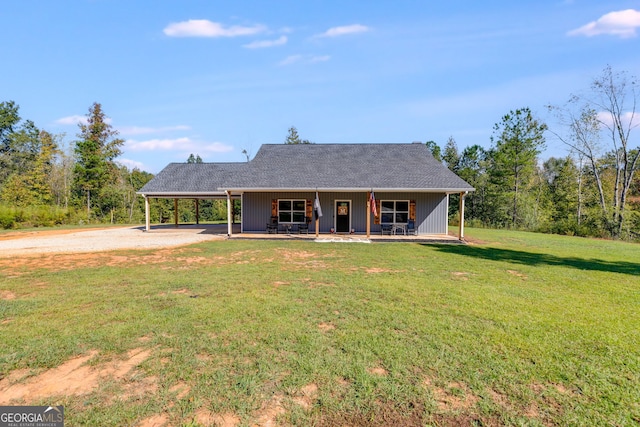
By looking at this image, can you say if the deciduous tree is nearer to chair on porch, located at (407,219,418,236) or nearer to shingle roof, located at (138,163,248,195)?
chair on porch, located at (407,219,418,236)

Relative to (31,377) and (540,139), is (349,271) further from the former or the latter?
(540,139)

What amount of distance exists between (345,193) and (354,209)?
99cm

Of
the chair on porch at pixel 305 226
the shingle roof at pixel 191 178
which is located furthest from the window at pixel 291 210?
the shingle roof at pixel 191 178

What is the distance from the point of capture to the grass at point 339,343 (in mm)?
2549

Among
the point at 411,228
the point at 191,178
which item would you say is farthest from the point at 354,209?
the point at 191,178

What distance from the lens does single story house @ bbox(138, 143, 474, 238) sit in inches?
588

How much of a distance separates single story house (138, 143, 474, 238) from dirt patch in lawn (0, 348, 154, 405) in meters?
11.8

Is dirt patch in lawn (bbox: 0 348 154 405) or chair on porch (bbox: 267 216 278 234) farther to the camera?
chair on porch (bbox: 267 216 278 234)

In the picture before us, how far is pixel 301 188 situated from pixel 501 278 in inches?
376

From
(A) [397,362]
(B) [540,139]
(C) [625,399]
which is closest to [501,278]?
(C) [625,399]

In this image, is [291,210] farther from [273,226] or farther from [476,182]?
[476,182]

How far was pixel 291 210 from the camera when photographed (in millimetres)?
16594

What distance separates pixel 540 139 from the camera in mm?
27125

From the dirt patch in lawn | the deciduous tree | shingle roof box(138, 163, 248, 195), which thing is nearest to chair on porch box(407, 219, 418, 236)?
shingle roof box(138, 163, 248, 195)
